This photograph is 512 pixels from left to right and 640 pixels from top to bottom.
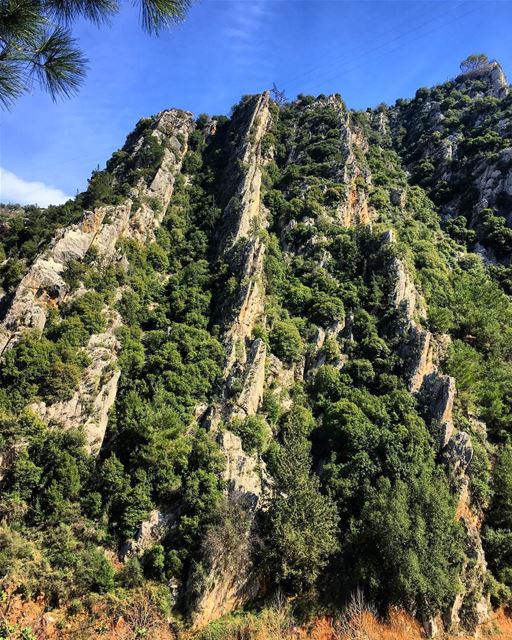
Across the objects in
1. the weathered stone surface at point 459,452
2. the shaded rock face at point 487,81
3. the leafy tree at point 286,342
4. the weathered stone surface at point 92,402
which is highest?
the shaded rock face at point 487,81

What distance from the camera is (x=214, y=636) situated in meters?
23.7

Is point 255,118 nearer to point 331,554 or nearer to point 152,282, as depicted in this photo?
point 152,282

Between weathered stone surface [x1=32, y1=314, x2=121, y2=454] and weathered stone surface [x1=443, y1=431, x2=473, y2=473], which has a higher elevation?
weathered stone surface [x1=443, y1=431, x2=473, y2=473]

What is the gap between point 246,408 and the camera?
35.0m

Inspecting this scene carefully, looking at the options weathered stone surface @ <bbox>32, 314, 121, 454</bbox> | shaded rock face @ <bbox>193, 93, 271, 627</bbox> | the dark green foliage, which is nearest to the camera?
shaded rock face @ <bbox>193, 93, 271, 627</bbox>

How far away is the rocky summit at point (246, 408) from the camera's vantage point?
1028 inches

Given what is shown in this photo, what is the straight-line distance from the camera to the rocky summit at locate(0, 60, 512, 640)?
85.7ft

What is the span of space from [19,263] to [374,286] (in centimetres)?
3764

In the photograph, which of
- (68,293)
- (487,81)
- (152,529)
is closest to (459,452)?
(152,529)

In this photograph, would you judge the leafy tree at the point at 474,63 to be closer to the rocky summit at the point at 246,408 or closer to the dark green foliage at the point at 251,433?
the rocky summit at the point at 246,408

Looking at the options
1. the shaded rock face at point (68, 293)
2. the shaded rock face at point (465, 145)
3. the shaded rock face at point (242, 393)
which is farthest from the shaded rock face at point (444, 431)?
the shaded rock face at point (465, 145)

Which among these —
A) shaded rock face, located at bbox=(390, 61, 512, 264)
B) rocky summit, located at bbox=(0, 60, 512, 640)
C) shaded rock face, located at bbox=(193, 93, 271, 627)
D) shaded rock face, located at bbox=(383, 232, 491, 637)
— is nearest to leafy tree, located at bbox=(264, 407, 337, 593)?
rocky summit, located at bbox=(0, 60, 512, 640)

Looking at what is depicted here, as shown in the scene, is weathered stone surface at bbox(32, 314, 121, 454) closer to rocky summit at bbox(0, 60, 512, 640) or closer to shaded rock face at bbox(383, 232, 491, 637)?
rocky summit at bbox(0, 60, 512, 640)

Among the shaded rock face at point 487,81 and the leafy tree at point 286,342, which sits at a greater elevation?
the shaded rock face at point 487,81
